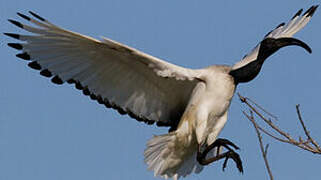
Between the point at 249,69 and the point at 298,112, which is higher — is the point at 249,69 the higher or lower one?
the higher one

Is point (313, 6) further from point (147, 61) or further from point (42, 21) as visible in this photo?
point (42, 21)

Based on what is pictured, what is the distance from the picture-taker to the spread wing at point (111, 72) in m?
5.76

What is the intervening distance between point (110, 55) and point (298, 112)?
1872 millimetres

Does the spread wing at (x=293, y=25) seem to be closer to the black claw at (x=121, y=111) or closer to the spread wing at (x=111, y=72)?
the spread wing at (x=111, y=72)

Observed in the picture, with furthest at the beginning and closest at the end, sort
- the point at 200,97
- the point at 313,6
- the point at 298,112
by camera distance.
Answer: the point at 313,6 < the point at 200,97 < the point at 298,112

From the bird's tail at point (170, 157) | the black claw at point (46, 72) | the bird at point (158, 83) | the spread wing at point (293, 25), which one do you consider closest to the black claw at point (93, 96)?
the bird at point (158, 83)

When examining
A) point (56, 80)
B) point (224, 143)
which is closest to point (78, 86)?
point (56, 80)

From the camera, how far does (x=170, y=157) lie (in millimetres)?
6352

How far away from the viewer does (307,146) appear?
4.61 meters

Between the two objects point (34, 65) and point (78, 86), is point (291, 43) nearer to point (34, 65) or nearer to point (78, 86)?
point (78, 86)

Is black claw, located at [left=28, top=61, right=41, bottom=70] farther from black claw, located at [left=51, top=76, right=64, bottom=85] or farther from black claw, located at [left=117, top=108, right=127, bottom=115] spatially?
black claw, located at [left=117, top=108, right=127, bottom=115]

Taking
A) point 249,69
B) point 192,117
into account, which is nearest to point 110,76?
point 192,117

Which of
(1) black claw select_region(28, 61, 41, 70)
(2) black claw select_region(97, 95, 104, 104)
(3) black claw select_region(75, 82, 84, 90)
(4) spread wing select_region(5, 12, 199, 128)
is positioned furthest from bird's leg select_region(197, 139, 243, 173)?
(1) black claw select_region(28, 61, 41, 70)

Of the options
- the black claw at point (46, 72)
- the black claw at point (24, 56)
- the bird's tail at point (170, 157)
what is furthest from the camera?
the bird's tail at point (170, 157)
